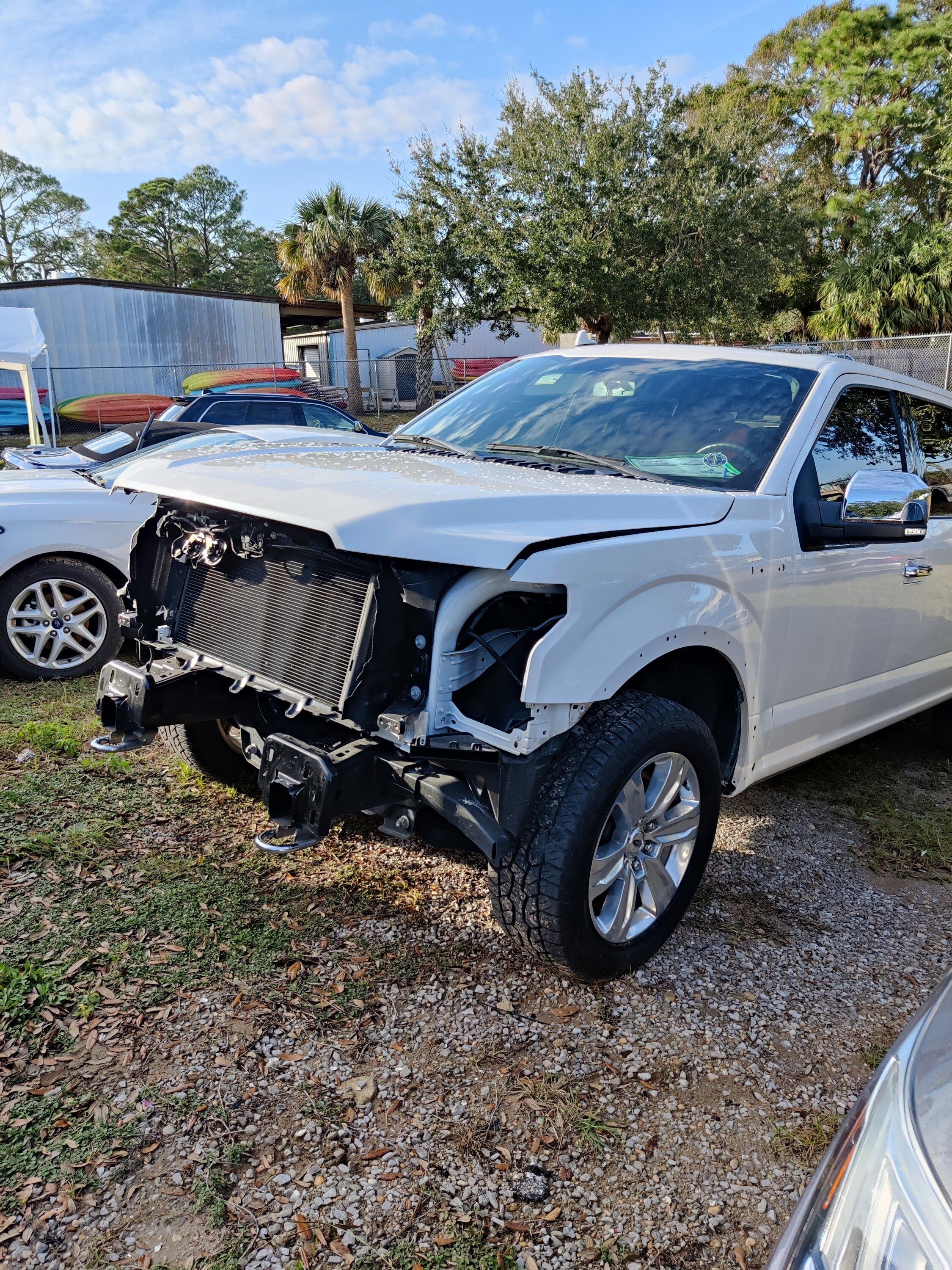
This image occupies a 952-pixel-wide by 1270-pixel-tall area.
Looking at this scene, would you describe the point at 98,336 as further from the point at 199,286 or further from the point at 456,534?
the point at 199,286

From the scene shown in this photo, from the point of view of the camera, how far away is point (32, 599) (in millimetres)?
5516

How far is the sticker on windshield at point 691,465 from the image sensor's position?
10.5 feet

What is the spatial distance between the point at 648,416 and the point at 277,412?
31.8ft

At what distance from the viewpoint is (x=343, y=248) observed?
2819 cm

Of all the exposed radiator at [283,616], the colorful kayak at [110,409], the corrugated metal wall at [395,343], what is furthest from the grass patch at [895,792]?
the corrugated metal wall at [395,343]

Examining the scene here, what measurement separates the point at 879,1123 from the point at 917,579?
9.94 ft

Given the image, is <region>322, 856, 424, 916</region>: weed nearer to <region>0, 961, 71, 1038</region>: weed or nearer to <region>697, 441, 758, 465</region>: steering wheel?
<region>0, 961, 71, 1038</region>: weed

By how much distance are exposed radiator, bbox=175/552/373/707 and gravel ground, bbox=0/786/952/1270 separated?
99cm

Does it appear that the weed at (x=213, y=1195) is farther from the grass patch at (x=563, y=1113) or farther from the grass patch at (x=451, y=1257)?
the grass patch at (x=563, y=1113)

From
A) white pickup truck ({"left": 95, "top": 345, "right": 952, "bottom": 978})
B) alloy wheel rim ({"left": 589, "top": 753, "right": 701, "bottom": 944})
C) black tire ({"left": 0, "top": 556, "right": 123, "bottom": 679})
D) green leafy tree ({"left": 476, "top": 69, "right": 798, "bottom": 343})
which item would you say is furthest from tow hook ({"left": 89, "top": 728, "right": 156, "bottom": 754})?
green leafy tree ({"left": 476, "top": 69, "right": 798, "bottom": 343})

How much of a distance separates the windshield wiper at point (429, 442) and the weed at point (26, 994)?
2248 millimetres

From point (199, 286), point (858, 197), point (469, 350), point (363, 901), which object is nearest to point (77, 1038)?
point (363, 901)

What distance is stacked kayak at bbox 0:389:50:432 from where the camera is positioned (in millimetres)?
22812

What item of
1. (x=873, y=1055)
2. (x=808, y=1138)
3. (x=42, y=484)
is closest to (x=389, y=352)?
(x=42, y=484)
